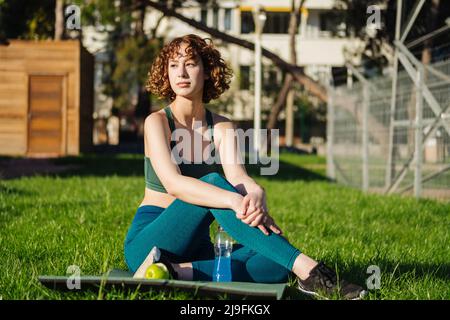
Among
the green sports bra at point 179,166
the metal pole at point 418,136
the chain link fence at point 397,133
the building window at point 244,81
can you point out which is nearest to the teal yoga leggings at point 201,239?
the green sports bra at point 179,166

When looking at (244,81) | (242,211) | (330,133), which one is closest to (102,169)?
(330,133)

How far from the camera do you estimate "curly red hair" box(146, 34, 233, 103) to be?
14.4 ft

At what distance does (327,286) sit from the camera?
153 inches

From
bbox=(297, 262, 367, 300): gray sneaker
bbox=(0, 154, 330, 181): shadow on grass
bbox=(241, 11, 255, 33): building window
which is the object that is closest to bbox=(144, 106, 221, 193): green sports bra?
bbox=(297, 262, 367, 300): gray sneaker

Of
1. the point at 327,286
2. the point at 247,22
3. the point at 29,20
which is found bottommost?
the point at 327,286

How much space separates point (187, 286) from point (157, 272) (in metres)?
0.25

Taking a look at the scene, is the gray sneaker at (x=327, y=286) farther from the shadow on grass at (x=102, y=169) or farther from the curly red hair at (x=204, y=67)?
the shadow on grass at (x=102, y=169)

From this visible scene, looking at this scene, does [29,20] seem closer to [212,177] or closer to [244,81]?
[244,81]

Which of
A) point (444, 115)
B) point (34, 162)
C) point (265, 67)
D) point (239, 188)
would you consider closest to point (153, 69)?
point (239, 188)

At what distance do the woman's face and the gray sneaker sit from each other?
1.21 meters

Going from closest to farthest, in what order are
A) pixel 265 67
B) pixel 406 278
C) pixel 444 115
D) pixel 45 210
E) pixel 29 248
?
1. pixel 406 278
2. pixel 29 248
3. pixel 45 210
4. pixel 444 115
5. pixel 265 67

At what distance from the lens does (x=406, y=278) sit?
461 centimetres
